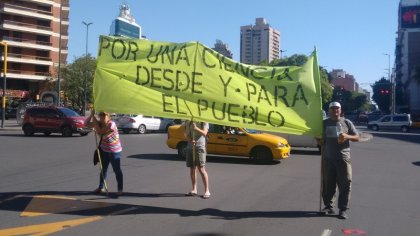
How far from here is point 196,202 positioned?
27.6ft

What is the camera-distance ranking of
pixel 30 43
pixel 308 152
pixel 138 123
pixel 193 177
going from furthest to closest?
pixel 30 43, pixel 138 123, pixel 308 152, pixel 193 177

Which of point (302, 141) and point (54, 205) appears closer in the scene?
point (54, 205)

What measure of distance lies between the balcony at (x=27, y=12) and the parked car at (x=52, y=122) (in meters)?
46.1

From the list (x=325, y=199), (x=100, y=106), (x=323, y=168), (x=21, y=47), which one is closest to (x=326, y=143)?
(x=323, y=168)

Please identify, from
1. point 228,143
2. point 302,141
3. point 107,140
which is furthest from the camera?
point 302,141

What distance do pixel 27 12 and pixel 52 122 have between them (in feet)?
159

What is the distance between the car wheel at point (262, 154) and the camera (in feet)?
49.6

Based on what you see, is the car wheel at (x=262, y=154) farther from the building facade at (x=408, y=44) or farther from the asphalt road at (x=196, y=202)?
the building facade at (x=408, y=44)

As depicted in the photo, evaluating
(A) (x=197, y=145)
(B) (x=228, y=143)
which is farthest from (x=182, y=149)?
(A) (x=197, y=145)

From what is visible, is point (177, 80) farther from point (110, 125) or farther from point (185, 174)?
point (185, 174)

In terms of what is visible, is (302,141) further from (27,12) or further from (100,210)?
(27,12)

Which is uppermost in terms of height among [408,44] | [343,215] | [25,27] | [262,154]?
[408,44]

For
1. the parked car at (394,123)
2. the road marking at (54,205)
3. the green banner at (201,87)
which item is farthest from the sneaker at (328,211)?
the parked car at (394,123)

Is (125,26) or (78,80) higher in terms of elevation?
(125,26)
